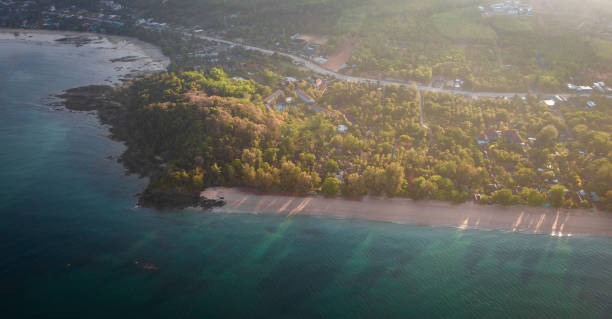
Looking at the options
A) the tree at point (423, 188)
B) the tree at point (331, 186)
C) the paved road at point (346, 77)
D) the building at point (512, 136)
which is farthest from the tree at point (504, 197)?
the paved road at point (346, 77)

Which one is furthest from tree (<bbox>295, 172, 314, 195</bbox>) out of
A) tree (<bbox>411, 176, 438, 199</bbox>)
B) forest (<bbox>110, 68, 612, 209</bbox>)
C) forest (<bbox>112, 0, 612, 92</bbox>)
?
forest (<bbox>112, 0, 612, 92</bbox>)

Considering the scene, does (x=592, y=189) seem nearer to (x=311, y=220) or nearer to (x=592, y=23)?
(x=311, y=220)

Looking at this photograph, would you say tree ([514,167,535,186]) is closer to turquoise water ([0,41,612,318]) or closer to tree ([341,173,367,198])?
turquoise water ([0,41,612,318])

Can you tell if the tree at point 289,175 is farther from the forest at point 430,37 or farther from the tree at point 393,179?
the forest at point 430,37

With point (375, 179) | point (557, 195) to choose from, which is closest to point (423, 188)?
point (375, 179)

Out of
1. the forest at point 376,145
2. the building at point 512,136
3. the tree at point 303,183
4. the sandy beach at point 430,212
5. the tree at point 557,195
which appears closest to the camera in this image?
the sandy beach at point 430,212

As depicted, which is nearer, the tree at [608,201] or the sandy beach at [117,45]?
the tree at [608,201]

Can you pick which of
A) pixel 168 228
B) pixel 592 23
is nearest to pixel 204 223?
pixel 168 228
